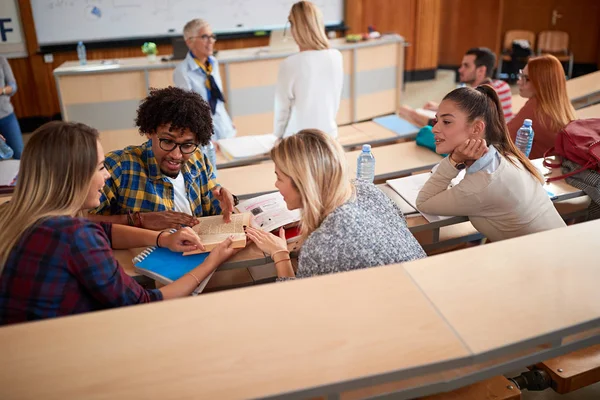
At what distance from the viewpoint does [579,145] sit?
2875mm

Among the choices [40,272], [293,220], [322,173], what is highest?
[322,173]

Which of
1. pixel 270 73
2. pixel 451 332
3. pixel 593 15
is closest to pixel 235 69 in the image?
pixel 270 73

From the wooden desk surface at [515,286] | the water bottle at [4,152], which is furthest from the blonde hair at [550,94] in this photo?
the water bottle at [4,152]

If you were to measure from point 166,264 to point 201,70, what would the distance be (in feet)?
7.99

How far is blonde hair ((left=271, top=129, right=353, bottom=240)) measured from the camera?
192 centimetres

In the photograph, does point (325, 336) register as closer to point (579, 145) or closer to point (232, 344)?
point (232, 344)

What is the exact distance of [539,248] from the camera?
1.76 metres

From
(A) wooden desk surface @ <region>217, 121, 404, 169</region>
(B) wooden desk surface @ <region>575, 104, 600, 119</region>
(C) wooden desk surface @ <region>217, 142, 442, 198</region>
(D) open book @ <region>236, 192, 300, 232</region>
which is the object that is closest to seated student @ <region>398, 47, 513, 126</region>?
(A) wooden desk surface @ <region>217, 121, 404, 169</region>

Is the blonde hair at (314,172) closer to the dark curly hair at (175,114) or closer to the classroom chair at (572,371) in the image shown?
the dark curly hair at (175,114)

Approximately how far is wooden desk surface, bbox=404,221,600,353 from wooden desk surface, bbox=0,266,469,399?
78 millimetres

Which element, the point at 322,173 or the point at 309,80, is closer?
the point at 322,173

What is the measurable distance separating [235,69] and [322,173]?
13.4ft

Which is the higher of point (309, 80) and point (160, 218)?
point (309, 80)

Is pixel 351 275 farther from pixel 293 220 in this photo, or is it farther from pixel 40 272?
pixel 40 272
